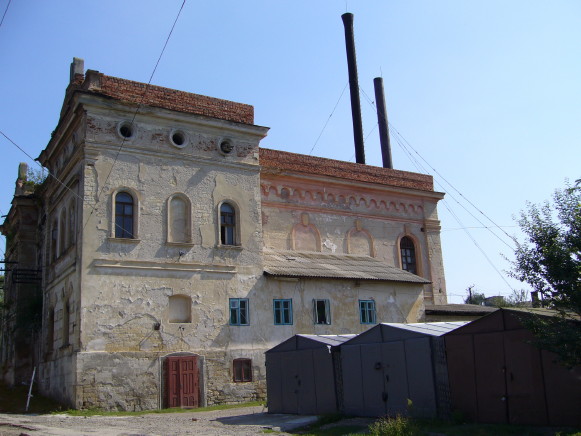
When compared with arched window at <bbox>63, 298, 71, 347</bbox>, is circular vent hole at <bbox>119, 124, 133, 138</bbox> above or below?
above

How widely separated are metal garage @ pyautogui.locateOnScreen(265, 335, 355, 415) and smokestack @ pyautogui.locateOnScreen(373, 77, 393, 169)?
2234 centimetres

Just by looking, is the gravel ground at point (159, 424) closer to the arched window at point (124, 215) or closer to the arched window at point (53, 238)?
the arched window at point (124, 215)

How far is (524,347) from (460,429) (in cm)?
217

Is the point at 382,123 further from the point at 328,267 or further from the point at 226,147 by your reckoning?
the point at 226,147

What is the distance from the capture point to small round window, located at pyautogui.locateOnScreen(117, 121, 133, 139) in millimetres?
21781

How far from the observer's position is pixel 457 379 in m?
13.9

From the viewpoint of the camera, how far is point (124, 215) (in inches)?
844

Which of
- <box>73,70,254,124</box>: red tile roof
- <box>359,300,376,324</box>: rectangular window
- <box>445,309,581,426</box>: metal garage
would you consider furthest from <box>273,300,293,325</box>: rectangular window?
<box>445,309,581,426</box>: metal garage

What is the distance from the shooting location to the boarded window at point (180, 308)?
21.4 metres

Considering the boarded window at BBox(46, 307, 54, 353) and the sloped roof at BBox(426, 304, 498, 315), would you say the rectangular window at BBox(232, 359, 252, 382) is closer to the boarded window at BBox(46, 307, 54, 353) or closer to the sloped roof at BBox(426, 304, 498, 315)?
the boarded window at BBox(46, 307, 54, 353)

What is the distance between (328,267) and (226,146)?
261 inches

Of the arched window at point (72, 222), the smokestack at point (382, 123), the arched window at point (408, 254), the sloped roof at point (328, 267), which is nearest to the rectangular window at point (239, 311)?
the sloped roof at point (328, 267)

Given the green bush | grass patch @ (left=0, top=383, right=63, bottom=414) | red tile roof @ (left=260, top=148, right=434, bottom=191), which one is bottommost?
the green bush

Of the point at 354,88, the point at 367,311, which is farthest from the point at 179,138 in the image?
the point at 354,88
